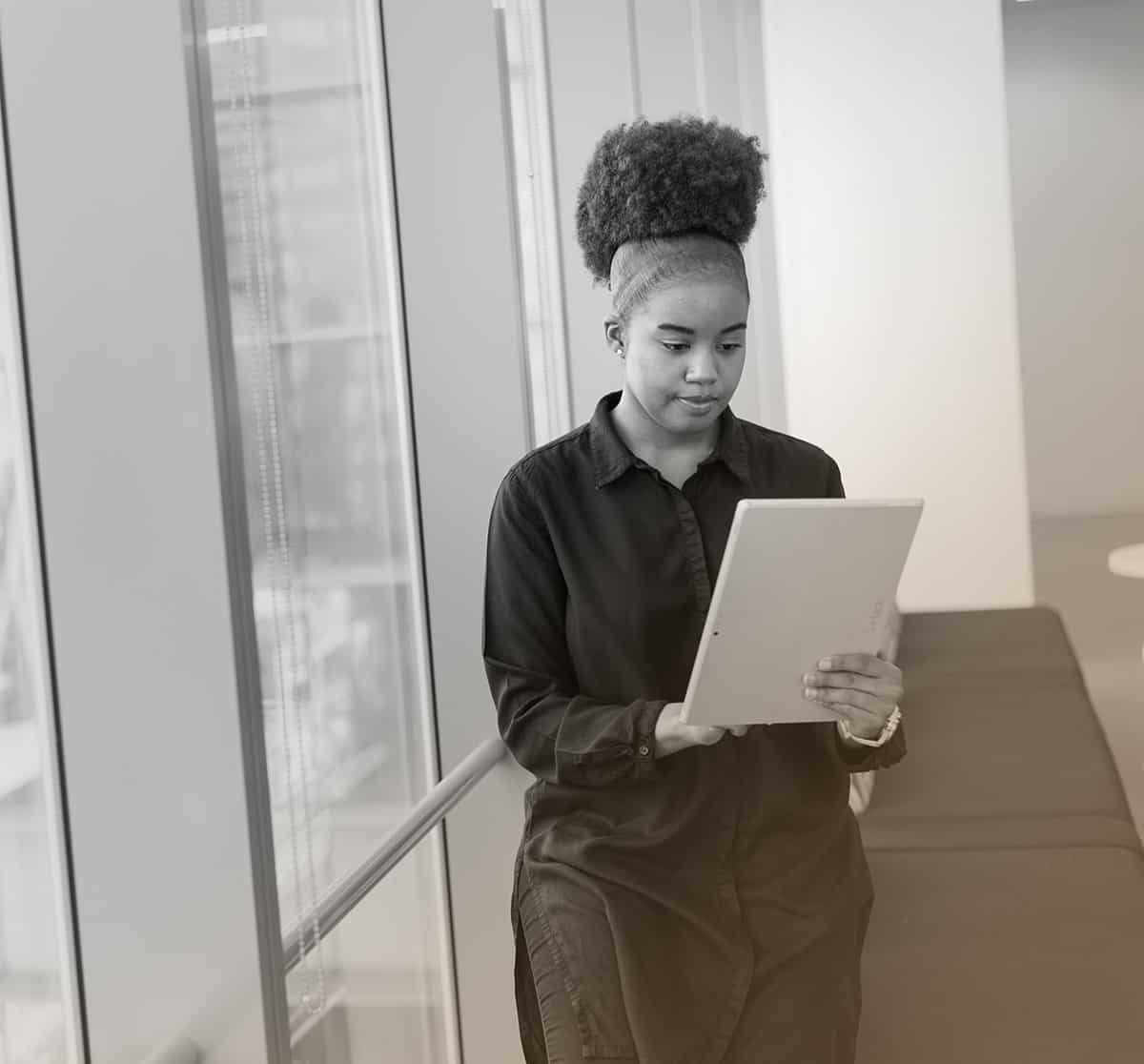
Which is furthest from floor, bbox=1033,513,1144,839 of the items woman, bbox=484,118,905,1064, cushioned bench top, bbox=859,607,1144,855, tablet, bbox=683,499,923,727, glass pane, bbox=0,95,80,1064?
glass pane, bbox=0,95,80,1064

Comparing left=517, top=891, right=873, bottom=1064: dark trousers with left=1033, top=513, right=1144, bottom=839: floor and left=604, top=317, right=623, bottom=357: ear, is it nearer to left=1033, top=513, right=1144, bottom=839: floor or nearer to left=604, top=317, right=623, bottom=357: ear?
left=604, top=317, right=623, bottom=357: ear

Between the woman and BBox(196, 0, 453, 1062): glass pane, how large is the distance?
0.74 feet

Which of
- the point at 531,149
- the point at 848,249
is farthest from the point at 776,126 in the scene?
the point at 531,149

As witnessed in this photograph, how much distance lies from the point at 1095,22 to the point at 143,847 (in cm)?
630

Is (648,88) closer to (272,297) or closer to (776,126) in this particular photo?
(776,126)

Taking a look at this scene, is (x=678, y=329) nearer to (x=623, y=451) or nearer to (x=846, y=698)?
(x=623, y=451)

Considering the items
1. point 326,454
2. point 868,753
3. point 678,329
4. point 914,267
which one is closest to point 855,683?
point 868,753

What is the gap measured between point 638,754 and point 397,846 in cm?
41

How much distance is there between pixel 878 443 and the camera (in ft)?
13.7

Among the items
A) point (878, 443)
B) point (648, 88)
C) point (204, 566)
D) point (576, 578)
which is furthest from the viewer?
point (878, 443)

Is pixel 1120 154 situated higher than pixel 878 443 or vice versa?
pixel 1120 154

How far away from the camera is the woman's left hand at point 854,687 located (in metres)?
1.24

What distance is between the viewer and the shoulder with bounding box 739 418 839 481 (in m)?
1.40

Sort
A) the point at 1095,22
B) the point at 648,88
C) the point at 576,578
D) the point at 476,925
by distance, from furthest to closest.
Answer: the point at 1095,22 < the point at 648,88 < the point at 476,925 < the point at 576,578
